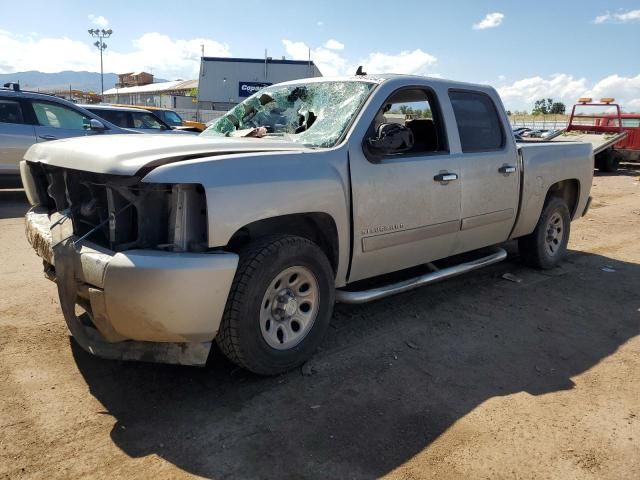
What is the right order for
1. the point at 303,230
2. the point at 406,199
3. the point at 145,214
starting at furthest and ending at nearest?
the point at 406,199 → the point at 303,230 → the point at 145,214

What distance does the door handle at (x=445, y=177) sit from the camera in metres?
4.03

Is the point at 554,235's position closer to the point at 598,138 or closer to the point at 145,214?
the point at 145,214

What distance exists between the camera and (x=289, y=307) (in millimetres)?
3219

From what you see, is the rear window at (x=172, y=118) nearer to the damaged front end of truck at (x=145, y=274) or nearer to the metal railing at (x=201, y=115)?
the damaged front end of truck at (x=145, y=274)

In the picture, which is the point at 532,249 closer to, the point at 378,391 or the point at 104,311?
the point at 378,391

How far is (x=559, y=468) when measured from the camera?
2535 mm

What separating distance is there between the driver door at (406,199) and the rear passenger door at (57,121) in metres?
6.42

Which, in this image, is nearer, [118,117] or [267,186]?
[267,186]

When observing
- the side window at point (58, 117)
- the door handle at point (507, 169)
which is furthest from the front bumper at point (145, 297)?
the side window at point (58, 117)

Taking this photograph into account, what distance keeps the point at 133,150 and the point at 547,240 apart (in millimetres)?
4652

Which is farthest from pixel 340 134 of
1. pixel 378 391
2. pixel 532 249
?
pixel 532 249

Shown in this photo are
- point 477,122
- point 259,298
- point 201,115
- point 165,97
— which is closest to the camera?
point 259,298

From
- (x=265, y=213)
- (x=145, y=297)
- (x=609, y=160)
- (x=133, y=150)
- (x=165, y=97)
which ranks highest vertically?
(x=165, y=97)

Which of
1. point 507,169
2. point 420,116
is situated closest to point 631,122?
point 507,169
